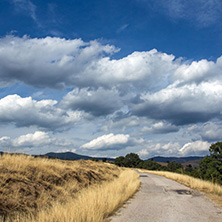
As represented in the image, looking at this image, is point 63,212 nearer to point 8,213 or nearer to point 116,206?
point 8,213

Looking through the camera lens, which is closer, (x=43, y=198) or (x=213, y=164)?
(x=43, y=198)

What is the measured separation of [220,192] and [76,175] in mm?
9202

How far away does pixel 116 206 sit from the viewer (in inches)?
330

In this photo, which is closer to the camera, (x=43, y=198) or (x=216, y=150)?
(x=43, y=198)

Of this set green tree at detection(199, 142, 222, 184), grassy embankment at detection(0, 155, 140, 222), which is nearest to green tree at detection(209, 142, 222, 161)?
green tree at detection(199, 142, 222, 184)

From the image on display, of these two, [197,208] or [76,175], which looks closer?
[197,208]

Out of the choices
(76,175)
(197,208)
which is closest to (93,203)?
(197,208)

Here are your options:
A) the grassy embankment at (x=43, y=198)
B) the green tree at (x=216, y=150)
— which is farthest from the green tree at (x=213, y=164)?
the grassy embankment at (x=43, y=198)

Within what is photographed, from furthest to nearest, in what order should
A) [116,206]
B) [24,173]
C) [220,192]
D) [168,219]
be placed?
1. [220,192]
2. [24,173]
3. [116,206]
4. [168,219]

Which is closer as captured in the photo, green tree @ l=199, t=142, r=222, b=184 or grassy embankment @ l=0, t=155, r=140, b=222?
grassy embankment @ l=0, t=155, r=140, b=222

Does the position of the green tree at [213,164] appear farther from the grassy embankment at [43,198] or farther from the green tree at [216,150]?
the grassy embankment at [43,198]

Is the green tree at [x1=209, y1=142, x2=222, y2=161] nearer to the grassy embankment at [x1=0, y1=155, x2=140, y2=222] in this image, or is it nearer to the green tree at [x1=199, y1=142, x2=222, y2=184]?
the green tree at [x1=199, y1=142, x2=222, y2=184]

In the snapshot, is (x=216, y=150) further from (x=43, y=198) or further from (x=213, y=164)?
(x=43, y=198)

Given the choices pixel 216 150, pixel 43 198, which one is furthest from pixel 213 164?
pixel 43 198
